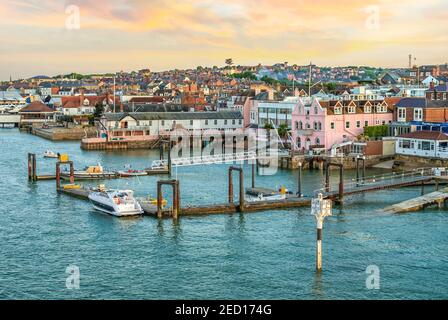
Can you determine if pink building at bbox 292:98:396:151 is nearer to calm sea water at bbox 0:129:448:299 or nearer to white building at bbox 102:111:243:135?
calm sea water at bbox 0:129:448:299

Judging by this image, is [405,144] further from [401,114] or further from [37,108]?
[37,108]

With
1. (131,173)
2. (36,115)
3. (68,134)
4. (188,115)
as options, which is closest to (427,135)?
(131,173)

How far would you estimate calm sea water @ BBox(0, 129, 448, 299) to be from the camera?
1384 centimetres

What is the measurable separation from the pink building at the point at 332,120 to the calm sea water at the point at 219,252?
11.5 metres

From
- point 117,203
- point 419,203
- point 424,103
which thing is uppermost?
point 424,103

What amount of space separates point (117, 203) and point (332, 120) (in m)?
17.8

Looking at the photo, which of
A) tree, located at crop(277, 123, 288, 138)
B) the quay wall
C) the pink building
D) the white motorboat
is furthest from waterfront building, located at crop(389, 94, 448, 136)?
the quay wall

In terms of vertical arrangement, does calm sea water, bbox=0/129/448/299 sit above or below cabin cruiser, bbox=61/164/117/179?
below

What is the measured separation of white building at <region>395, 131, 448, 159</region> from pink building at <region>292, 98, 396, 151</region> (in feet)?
12.4

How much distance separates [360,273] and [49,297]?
255 inches

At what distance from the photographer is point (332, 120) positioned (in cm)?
3625

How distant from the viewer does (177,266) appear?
15469 millimetres

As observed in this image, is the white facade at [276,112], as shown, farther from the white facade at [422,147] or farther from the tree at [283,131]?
the white facade at [422,147]
